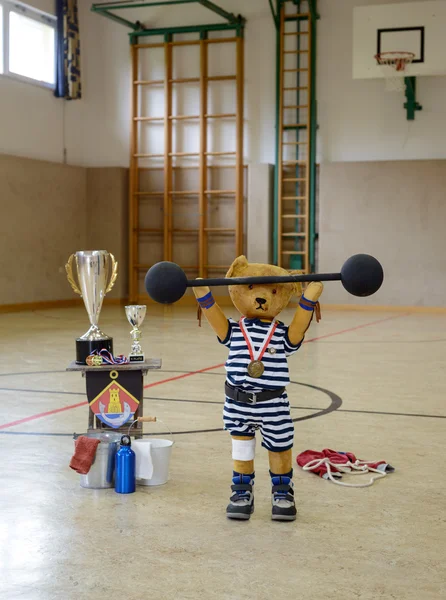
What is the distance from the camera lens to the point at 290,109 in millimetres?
13820

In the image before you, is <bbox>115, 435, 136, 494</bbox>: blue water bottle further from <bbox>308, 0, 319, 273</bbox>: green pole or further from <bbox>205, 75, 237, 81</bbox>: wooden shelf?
<bbox>205, 75, 237, 81</bbox>: wooden shelf

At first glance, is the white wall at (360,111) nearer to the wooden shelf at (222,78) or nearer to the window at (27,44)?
the wooden shelf at (222,78)

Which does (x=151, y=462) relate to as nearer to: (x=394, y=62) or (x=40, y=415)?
(x=40, y=415)

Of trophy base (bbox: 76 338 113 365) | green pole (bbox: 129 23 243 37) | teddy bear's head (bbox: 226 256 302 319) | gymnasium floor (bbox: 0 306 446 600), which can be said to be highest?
green pole (bbox: 129 23 243 37)

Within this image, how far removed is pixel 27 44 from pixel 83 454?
457 inches

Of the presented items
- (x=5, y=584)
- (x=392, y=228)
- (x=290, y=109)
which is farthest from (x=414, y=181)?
(x=5, y=584)

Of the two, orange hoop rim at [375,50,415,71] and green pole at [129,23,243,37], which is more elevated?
green pole at [129,23,243,37]

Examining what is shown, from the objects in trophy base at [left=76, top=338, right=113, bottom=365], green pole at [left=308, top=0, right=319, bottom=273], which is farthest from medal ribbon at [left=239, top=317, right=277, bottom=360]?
green pole at [left=308, top=0, right=319, bottom=273]

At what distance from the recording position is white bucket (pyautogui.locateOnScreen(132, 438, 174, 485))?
10.8 feet

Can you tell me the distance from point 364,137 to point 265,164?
1.68 metres

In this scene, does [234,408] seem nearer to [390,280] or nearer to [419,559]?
[419,559]

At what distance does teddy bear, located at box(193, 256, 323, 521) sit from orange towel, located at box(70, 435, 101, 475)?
607 mm

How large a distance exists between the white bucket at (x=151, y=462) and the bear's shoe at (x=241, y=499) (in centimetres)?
44

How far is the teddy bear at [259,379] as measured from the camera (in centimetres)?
291
